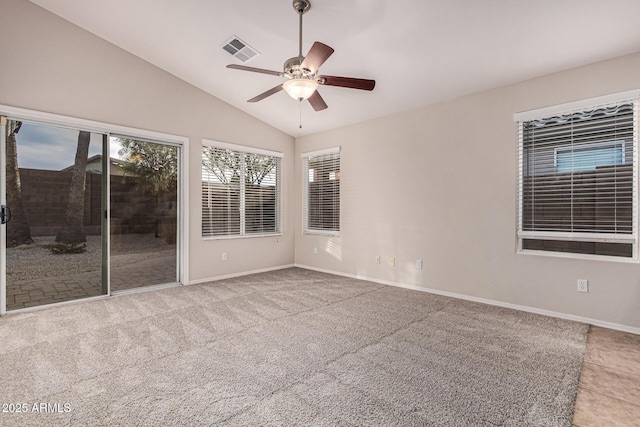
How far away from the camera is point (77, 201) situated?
3.88 m

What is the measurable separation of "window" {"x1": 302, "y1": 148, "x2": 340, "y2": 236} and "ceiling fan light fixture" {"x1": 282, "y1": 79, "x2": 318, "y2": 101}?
2.81 m

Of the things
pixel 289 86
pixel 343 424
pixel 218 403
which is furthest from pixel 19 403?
pixel 289 86

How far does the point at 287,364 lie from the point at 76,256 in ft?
10.5

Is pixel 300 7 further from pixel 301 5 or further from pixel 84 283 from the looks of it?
pixel 84 283

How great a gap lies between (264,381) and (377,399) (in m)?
0.75

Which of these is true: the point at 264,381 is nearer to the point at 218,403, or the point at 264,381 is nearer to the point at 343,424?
the point at 218,403

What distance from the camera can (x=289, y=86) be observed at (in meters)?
2.68

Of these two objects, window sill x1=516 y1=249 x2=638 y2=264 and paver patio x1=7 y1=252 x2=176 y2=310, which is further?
paver patio x1=7 y1=252 x2=176 y2=310

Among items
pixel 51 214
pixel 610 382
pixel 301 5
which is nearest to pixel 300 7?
pixel 301 5

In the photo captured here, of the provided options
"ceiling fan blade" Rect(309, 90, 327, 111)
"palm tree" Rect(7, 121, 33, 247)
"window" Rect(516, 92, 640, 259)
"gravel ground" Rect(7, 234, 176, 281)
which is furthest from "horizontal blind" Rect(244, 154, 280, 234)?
"window" Rect(516, 92, 640, 259)

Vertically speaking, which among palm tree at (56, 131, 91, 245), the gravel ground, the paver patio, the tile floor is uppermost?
palm tree at (56, 131, 91, 245)

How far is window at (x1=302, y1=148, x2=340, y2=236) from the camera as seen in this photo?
5637 mm

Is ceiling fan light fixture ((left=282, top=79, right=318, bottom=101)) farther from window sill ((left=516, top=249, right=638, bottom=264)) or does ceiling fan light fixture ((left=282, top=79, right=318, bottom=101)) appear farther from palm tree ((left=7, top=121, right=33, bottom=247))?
palm tree ((left=7, top=121, right=33, bottom=247))

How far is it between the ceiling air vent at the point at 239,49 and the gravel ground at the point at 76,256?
8.90 feet
